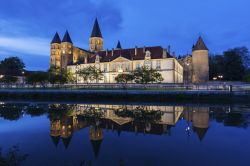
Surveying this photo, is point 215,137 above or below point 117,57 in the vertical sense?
below

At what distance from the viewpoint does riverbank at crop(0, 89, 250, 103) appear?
33.9m

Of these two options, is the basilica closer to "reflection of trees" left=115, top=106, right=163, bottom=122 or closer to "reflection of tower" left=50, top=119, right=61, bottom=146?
"reflection of trees" left=115, top=106, right=163, bottom=122

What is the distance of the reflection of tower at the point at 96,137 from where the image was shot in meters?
11.0

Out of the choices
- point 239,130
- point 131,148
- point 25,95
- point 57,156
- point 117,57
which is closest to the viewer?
point 57,156

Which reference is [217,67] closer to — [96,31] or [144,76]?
→ [144,76]

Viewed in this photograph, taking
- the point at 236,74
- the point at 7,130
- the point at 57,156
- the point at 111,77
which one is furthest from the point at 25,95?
the point at 236,74

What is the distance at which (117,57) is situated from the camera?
63.3m

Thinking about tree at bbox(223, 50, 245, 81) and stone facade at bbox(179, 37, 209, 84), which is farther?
tree at bbox(223, 50, 245, 81)

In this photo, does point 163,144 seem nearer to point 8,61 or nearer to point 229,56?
point 229,56

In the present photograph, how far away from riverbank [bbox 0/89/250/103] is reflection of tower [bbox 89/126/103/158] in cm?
2144

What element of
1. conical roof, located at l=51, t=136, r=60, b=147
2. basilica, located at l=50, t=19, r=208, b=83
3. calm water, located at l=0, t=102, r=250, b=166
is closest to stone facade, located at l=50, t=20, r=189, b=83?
basilica, located at l=50, t=19, r=208, b=83

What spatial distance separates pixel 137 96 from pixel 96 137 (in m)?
24.3

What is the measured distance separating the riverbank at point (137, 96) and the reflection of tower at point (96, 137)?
21440 mm

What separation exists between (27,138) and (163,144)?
7519 millimetres
